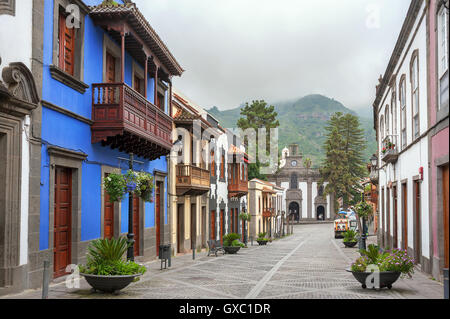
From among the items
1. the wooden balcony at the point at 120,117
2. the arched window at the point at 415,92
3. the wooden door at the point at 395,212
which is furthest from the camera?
the wooden door at the point at 395,212

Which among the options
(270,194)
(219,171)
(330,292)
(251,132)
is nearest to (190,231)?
(219,171)

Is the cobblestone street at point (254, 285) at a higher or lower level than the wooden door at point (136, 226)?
lower

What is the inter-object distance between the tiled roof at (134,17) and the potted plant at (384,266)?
9076 mm

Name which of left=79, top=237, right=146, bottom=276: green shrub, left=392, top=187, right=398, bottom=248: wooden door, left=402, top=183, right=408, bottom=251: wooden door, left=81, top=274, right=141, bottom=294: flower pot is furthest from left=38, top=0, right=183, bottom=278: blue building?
left=392, top=187, right=398, bottom=248: wooden door

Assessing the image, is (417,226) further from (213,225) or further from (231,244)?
(213,225)

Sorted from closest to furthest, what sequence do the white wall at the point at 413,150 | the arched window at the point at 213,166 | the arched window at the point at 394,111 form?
the white wall at the point at 413,150 < the arched window at the point at 394,111 < the arched window at the point at 213,166

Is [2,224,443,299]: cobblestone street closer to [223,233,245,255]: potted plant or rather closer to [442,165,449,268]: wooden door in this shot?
[442,165,449,268]: wooden door

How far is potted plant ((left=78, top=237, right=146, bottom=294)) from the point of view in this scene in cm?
992

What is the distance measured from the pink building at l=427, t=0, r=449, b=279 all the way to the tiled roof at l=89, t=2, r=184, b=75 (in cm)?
795

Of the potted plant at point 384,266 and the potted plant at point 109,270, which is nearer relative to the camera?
the potted plant at point 109,270

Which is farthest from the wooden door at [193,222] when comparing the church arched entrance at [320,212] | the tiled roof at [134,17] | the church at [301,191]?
the church arched entrance at [320,212]

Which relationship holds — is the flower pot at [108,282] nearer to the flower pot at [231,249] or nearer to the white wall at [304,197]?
the flower pot at [231,249]

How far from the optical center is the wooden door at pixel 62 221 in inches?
481
